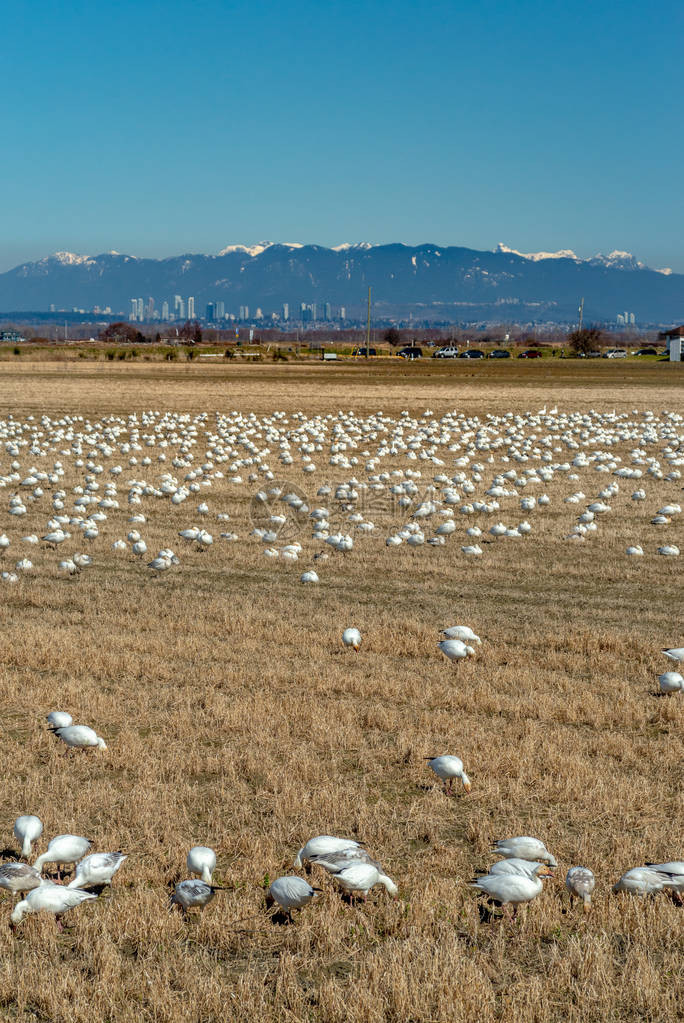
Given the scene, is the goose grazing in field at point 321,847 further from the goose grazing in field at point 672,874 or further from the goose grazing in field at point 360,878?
the goose grazing in field at point 672,874

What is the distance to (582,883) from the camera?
5156 millimetres

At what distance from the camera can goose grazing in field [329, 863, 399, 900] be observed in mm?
5098

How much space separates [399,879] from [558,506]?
45.0 feet

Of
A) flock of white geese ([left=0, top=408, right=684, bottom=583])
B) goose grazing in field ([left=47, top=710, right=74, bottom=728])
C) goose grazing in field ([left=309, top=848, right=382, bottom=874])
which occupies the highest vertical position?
flock of white geese ([left=0, top=408, right=684, bottom=583])

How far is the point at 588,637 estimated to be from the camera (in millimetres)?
9922

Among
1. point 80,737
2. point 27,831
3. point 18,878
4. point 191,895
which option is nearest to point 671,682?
point 191,895

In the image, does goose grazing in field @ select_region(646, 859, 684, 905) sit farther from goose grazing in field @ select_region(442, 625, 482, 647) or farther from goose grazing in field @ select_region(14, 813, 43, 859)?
goose grazing in field @ select_region(442, 625, 482, 647)

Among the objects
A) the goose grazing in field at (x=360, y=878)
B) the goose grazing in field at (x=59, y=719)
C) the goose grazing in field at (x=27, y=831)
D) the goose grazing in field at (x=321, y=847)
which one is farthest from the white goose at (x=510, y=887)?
the goose grazing in field at (x=59, y=719)

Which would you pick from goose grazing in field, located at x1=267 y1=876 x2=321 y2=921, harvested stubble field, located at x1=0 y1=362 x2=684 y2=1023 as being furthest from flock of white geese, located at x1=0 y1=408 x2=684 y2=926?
harvested stubble field, located at x1=0 y1=362 x2=684 y2=1023

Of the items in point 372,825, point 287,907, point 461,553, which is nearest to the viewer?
point 287,907

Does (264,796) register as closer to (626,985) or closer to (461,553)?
(626,985)

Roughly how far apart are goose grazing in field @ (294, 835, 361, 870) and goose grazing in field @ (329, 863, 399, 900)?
160mm

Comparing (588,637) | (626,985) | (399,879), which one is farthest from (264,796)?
(588,637)

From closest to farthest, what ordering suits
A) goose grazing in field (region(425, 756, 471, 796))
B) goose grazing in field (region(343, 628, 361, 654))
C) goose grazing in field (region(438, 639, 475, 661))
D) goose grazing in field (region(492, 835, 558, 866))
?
goose grazing in field (region(492, 835, 558, 866)) < goose grazing in field (region(425, 756, 471, 796)) < goose grazing in field (region(438, 639, 475, 661)) < goose grazing in field (region(343, 628, 361, 654))
